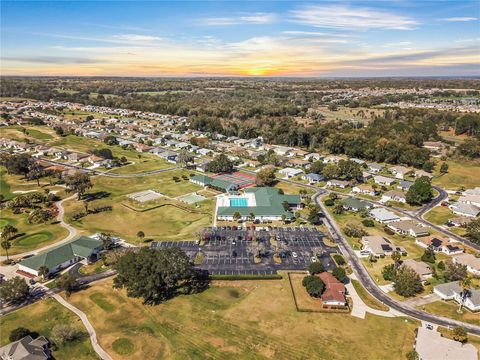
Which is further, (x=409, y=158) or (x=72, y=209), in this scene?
(x=409, y=158)

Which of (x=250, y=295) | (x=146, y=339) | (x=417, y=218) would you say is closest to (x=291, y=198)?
(x=417, y=218)

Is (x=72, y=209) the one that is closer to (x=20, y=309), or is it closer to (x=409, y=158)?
(x=20, y=309)

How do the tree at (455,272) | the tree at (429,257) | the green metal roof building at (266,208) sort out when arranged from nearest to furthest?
1. the tree at (455,272)
2. the tree at (429,257)
3. the green metal roof building at (266,208)

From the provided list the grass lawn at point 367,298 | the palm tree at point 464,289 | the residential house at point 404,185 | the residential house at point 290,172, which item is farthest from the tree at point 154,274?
the residential house at point 404,185

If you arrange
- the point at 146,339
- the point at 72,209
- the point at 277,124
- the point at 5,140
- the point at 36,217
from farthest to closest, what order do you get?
the point at 277,124, the point at 5,140, the point at 72,209, the point at 36,217, the point at 146,339

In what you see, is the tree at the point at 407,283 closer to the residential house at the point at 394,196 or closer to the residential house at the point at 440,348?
the residential house at the point at 440,348

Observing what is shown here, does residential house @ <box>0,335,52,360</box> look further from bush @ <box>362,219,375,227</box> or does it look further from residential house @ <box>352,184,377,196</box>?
residential house @ <box>352,184,377,196</box>

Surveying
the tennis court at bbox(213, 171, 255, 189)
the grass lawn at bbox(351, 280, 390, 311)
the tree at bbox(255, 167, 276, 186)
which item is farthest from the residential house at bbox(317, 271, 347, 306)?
the tennis court at bbox(213, 171, 255, 189)
